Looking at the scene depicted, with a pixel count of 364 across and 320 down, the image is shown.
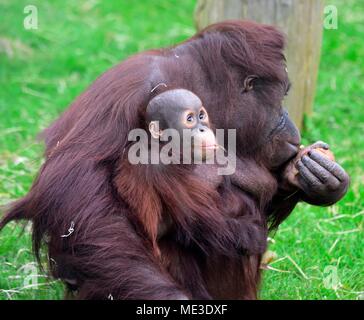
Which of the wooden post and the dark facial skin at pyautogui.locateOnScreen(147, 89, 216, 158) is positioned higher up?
the wooden post

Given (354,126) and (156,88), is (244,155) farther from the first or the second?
(354,126)

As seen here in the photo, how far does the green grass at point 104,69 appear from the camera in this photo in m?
3.64

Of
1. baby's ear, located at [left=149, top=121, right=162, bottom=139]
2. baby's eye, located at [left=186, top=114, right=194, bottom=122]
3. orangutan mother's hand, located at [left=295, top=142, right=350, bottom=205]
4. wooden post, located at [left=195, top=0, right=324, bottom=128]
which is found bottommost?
orangutan mother's hand, located at [left=295, top=142, right=350, bottom=205]

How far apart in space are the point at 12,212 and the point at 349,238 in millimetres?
1701

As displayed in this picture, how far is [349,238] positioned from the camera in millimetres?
3908

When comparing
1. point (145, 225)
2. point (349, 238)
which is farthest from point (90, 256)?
point (349, 238)

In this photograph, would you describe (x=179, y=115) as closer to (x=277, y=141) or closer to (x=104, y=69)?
(x=277, y=141)

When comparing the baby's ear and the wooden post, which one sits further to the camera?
the wooden post

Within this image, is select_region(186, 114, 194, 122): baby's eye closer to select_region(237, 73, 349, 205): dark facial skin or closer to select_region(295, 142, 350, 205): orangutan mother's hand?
select_region(237, 73, 349, 205): dark facial skin

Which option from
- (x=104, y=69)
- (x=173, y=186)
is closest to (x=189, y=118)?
(x=173, y=186)

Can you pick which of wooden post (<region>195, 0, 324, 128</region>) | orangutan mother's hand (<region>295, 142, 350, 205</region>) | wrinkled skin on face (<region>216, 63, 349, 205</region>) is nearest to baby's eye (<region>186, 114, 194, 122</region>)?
wrinkled skin on face (<region>216, 63, 349, 205</region>)

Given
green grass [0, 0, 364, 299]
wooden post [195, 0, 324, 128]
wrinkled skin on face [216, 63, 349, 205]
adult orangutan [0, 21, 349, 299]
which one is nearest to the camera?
adult orangutan [0, 21, 349, 299]

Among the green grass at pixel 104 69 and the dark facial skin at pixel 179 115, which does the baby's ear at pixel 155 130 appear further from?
the green grass at pixel 104 69

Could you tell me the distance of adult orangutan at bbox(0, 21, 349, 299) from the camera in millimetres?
2707
